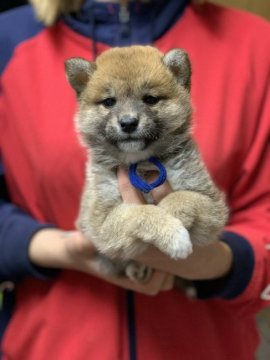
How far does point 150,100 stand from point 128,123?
0.23 ft

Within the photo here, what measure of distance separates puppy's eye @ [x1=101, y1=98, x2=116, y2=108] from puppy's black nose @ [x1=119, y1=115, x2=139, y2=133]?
0.18ft

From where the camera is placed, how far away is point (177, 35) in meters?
1.20

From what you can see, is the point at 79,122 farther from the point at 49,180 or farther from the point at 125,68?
the point at 49,180

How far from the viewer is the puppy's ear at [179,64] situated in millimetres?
847

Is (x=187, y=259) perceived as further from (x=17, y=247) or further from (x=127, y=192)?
(x=17, y=247)

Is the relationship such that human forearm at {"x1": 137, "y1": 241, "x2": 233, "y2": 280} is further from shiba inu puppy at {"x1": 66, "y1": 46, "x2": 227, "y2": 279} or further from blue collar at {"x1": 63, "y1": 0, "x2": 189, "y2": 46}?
blue collar at {"x1": 63, "y1": 0, "x2": 189, "y2": 46}

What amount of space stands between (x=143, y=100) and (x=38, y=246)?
500mm

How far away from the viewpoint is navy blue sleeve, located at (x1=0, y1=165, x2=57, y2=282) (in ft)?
3.82

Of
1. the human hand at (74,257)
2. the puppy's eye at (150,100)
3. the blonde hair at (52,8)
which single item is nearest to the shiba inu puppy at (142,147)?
the puppy's eye at (150,100)

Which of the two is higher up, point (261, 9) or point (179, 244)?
point (261, 9)

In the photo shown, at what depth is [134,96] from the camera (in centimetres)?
82

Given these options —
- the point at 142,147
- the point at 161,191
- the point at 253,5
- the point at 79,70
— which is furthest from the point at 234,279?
the point at 253,5

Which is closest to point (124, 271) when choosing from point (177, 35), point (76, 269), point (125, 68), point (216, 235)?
point (76, 269)

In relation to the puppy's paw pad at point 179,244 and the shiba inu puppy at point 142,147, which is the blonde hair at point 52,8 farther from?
the puppy's paw pad at point 179,244
